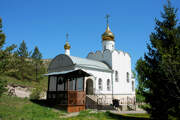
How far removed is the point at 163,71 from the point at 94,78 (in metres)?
11.7

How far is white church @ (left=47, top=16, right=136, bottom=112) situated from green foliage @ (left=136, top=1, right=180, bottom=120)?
5.93 metres

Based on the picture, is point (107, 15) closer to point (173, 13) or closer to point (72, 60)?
point (72, 60)

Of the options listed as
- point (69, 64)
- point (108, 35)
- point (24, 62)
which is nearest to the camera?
point (69, 64)

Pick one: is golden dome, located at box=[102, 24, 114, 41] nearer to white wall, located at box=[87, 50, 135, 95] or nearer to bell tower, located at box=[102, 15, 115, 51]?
bell tower, located at box=[102, 15, 115, 51]

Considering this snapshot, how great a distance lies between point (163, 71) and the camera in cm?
804

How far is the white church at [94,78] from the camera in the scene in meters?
13.9

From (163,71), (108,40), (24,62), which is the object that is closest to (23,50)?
(24,62)

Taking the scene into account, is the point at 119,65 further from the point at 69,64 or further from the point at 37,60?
the point at 37,60

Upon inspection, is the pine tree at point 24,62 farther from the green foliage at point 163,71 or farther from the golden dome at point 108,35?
the green foliage at point 163,71

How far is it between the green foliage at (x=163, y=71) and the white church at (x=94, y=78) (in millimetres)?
5930

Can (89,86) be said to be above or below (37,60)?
below

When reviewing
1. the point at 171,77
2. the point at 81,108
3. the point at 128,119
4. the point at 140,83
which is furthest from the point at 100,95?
the point at 171,77

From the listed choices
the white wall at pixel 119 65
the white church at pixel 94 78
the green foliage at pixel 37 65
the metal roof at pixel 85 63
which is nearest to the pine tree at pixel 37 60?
the green foliage at pixel 37 65

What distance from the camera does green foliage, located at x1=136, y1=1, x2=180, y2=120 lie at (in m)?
7.68
